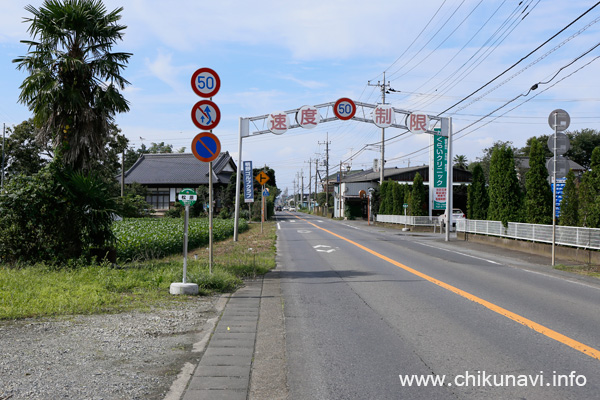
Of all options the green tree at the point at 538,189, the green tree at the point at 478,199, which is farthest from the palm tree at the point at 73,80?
the green tree at the point at 478,199

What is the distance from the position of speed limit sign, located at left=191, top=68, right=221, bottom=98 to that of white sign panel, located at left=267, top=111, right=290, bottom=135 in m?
13.2

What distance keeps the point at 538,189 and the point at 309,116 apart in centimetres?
1007

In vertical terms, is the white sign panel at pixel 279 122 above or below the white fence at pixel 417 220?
above

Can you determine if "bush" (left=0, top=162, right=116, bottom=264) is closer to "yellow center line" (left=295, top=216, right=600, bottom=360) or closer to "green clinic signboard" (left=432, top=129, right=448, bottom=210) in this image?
"yellow center line" (left=295, top=216, right=600, bottom=360)

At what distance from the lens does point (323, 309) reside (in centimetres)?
733

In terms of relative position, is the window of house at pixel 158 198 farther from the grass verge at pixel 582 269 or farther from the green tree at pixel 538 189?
the grass verge at pixel 582 269

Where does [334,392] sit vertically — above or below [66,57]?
below

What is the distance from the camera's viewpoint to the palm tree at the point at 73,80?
449 inches

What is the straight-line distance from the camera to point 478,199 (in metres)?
24.9

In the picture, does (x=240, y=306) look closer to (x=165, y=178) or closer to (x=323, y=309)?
(x=323, y=309)

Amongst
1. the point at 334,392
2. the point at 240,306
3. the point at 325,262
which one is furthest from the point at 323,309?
the point at 325,262

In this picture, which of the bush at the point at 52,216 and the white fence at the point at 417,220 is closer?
the bush at the point at 52,216

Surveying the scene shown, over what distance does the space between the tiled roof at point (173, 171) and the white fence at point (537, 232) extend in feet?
101

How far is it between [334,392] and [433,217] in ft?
118
